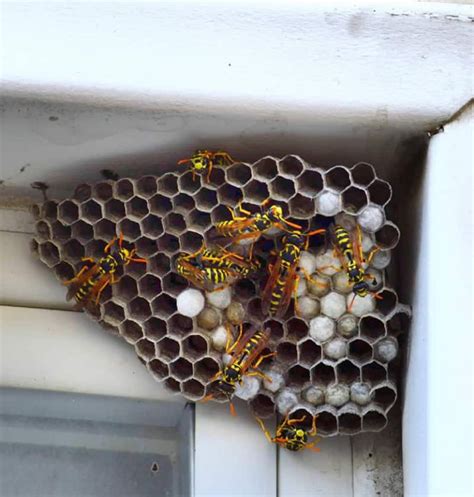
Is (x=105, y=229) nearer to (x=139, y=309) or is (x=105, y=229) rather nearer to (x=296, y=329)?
(x=139, y=309)

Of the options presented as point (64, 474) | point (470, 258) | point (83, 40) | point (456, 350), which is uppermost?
point (83, 40)

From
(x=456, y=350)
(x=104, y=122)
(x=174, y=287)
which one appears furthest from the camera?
(x=174, y=287)

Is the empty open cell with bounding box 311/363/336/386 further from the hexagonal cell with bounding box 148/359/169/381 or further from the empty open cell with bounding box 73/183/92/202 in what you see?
the empty open cell with bounding box 73/183/92/202

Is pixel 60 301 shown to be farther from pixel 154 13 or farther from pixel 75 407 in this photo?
pixel 154 13

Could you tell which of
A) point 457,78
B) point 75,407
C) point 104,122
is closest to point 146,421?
point 75,407

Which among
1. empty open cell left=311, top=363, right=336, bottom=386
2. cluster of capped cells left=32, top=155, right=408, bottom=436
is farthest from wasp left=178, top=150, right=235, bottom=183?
empty open cell left=311, top=363, right=336, bottom=386

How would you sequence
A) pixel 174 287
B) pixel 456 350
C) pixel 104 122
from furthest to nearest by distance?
pixel 174 287, pixel 104 122, pixel 456 350
